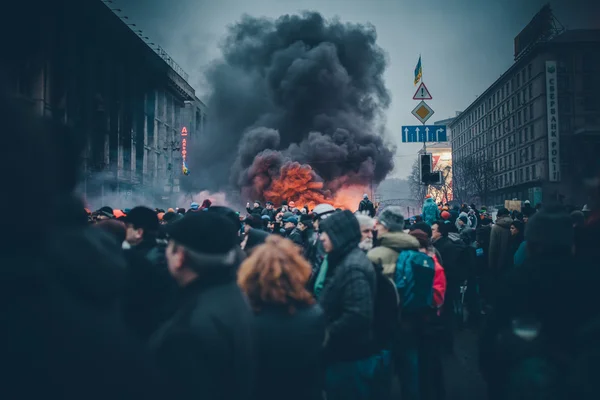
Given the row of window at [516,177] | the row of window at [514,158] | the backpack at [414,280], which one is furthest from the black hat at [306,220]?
the row of window at [514,158]

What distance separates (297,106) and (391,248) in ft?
103

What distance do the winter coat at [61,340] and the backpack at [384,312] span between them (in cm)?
300

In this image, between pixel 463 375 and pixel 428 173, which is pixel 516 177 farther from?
pixel 463 375

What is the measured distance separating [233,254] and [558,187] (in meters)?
41.4

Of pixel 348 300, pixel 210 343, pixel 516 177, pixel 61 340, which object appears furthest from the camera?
pixel 516 177

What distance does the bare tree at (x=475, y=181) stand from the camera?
200ft

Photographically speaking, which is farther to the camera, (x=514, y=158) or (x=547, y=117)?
(x=514, y=158)

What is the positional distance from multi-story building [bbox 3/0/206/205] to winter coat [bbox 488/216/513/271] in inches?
748

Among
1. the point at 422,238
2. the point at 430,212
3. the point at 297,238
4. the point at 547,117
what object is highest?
the point at 547,117

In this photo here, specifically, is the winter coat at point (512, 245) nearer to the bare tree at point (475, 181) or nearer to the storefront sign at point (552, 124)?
the storefront sign at point (552, 124)

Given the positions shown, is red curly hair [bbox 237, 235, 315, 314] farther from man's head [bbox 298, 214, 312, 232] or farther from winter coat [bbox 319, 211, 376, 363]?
Result: man's head [bbox 298, 214, 312, 232]

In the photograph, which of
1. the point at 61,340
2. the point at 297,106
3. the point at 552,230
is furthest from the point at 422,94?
the point at 297,106

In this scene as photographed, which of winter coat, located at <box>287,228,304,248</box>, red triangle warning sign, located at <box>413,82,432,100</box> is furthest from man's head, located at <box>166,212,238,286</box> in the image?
red triangle warning sign, located at <box>413,82,432,100</box>

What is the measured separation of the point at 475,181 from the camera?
203 feet
